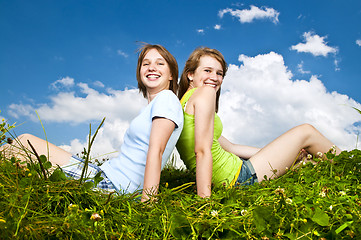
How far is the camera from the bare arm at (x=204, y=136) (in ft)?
10.3

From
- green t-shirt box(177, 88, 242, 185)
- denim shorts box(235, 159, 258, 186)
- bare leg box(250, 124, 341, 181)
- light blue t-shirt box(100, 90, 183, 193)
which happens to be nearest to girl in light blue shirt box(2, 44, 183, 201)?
light blue t-shirt box(100, 90, 183, 193)

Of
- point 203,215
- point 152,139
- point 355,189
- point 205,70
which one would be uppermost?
point 205,70

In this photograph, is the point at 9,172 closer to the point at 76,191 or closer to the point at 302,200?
the point at 76,191

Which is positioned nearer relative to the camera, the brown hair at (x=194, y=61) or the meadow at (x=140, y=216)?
the meadow at (x=140, y=216)

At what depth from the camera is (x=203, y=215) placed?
2.39m

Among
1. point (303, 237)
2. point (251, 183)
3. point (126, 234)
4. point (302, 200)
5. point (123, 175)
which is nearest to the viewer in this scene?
point (303, 237)

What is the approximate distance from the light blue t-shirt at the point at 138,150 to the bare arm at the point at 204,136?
233 mm

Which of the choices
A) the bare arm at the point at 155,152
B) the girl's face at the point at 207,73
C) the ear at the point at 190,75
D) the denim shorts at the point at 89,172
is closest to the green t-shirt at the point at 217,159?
the girl's face at the point at 207,73

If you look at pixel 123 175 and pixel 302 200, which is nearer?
pixel 302 200

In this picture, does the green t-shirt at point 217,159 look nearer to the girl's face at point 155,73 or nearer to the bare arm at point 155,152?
the girl's face at point 155,73

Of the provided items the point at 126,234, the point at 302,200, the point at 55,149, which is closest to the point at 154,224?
the point at 126,234

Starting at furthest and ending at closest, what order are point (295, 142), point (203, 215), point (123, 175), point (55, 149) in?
1. point (295, 142)
2. point (55, 149)
3. point (123, 175)
4. point (203, 215)

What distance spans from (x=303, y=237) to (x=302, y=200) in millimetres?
629

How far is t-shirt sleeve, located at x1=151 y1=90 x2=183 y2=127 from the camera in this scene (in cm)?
306
